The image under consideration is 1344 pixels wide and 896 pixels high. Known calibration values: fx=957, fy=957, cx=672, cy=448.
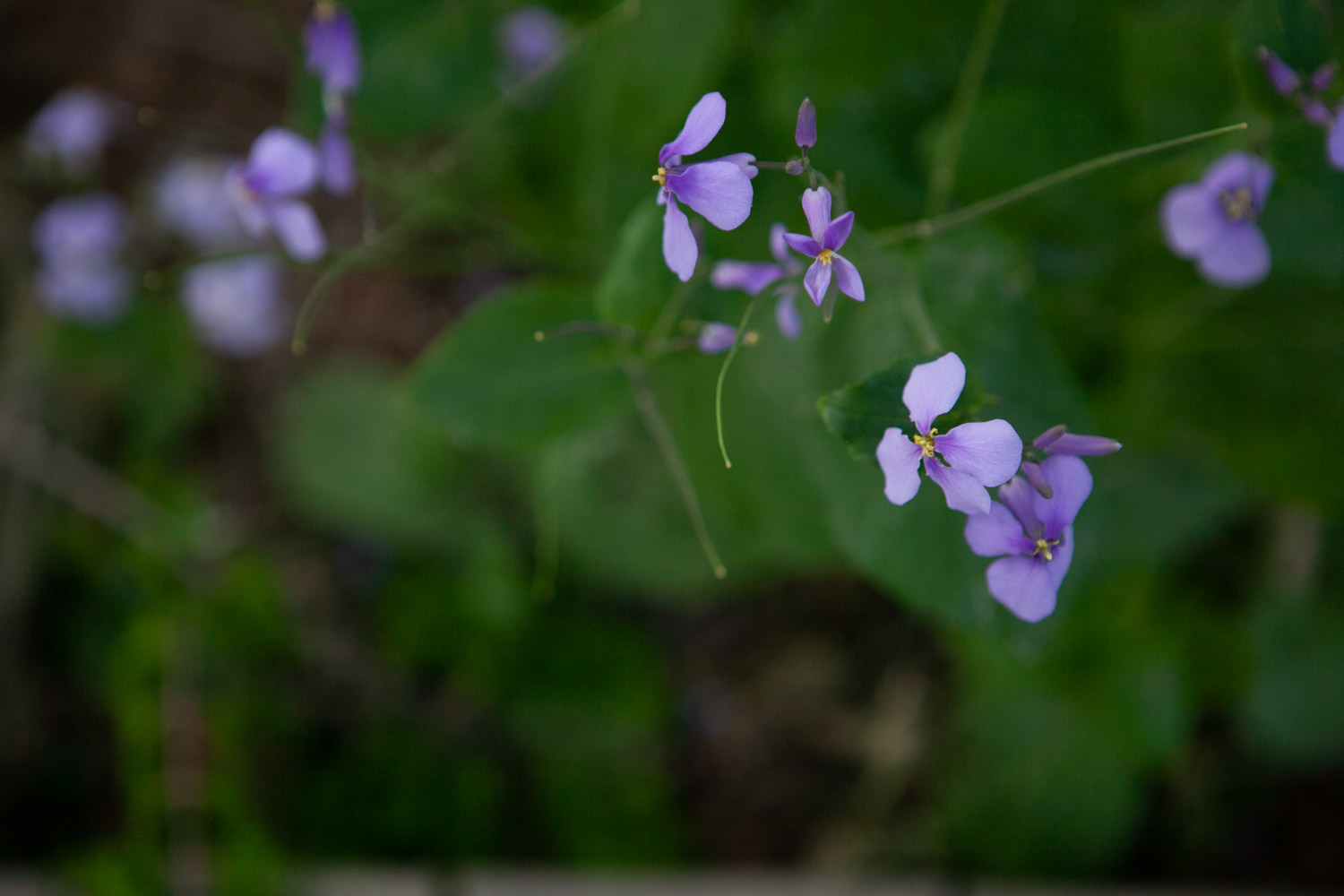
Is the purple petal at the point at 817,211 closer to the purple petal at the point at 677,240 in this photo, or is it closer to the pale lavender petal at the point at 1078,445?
the purple petal at the point at 677,240

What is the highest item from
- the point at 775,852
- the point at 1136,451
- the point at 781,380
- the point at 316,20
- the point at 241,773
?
the point at 316,20

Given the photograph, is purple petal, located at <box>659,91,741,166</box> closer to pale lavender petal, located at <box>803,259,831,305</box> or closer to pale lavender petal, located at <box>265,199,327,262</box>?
pale lavender petal, located at <box>803,259,831,305</box>

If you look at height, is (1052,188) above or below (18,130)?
below

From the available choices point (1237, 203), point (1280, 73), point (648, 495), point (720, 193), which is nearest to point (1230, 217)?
point (1237, 203)

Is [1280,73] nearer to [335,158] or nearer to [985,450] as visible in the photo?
[985,450]

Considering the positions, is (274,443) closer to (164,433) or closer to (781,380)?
(164,433)

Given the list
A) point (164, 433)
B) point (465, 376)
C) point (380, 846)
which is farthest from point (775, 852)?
point (164, 433)
